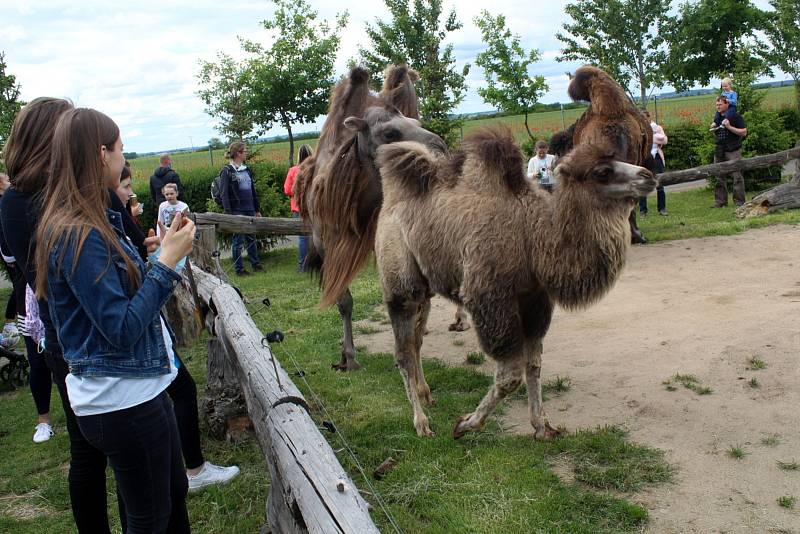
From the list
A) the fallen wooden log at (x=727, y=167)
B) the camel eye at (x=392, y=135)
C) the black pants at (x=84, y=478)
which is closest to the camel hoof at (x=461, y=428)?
the black pants at (x=84, y=478)

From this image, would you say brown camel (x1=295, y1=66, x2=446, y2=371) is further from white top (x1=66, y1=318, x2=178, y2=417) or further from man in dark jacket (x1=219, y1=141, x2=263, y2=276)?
man in dark jacket (x1=219, y1=141, x2=263, y2=276)

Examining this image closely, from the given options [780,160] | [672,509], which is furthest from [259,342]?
[780,160]

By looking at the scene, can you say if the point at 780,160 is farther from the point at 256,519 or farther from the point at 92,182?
the point at 92,182

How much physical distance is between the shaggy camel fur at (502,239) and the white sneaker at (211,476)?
49.4 inches

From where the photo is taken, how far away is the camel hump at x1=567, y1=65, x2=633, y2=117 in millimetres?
6340

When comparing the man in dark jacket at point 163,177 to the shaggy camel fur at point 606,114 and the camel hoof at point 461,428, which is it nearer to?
the shaggy camel fur at point 606,114

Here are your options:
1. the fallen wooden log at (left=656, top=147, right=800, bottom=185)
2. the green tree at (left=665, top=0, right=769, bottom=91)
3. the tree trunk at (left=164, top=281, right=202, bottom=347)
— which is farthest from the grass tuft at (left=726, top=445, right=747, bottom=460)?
the green tree at (left=665, top=0, right=769, bottom=91)

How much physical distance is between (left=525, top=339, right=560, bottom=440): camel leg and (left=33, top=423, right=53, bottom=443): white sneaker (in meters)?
3.73

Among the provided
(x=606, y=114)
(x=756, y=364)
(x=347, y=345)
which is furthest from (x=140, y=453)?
(x=606, y=114)

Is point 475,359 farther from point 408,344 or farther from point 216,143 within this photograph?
point 216,143

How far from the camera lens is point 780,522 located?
2.90 metres

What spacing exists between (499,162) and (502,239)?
46cm

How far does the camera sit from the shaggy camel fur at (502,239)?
3236mm

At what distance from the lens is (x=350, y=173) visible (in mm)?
5270
